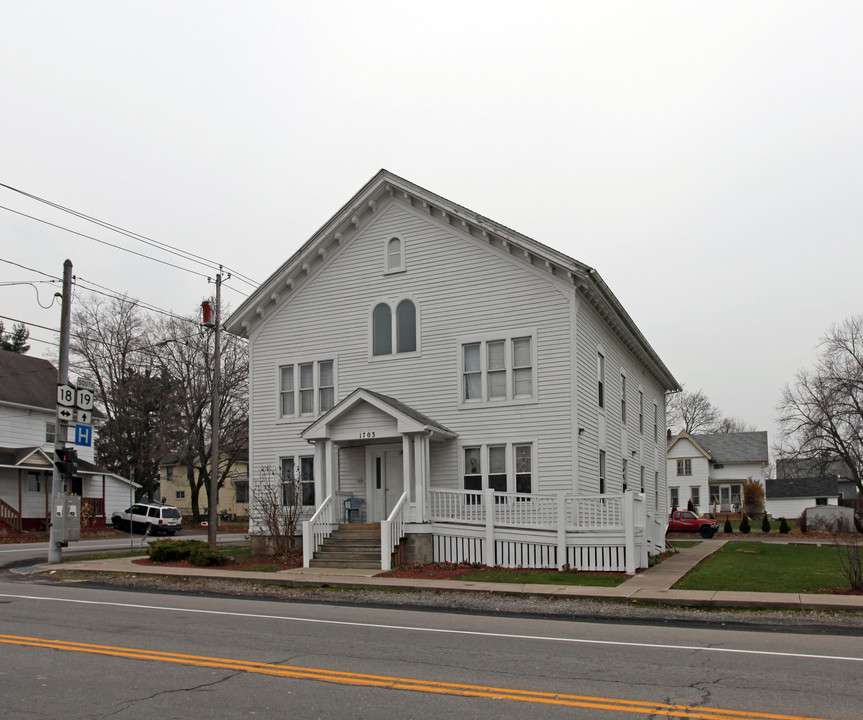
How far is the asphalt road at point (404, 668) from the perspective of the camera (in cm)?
694

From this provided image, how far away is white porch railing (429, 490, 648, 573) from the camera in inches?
741

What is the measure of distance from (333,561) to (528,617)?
843 cm

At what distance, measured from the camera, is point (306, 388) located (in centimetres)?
2475

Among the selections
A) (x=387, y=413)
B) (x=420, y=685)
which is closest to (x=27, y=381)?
(x=387, y=413)

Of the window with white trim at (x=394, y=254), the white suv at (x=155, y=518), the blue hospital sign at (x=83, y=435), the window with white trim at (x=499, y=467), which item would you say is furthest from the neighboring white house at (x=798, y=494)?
the blue hospital sign at (x=83, y=435)

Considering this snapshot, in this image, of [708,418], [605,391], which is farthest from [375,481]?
[708,418]

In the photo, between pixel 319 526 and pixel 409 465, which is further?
pixel 319 526

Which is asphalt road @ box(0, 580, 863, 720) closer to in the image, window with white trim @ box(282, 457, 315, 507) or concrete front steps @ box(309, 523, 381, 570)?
concrete front steps @ box(309, 523, 381, 570)

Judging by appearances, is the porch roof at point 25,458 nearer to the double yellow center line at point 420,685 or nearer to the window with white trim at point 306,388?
the window with white trim at point 306,388

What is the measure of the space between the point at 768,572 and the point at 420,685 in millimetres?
13287

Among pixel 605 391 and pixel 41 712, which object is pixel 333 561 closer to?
pixel 605 391

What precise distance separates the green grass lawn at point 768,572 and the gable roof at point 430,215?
7.43 metres

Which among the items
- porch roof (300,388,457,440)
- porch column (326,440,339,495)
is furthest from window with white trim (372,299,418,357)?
porch column (326,440,339,495)

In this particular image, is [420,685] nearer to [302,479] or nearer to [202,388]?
[302,479]
